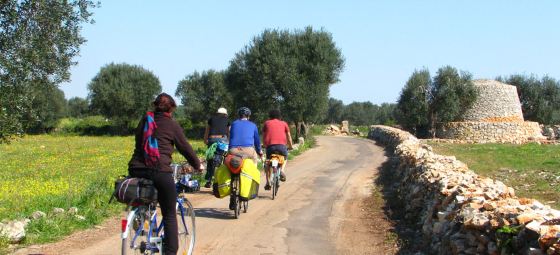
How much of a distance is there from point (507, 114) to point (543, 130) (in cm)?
1177

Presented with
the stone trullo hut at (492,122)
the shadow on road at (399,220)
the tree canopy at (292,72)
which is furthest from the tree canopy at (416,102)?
the shadow on road at (399,220)

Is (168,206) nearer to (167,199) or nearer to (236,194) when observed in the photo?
(167,199)

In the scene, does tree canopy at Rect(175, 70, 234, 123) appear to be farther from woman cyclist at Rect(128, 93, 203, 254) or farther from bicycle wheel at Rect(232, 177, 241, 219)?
woman cyclist at Rect(128, 93, 203, 254)

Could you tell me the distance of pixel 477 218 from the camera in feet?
20.0

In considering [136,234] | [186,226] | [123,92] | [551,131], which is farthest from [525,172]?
[123,92]

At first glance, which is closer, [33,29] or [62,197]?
[62,197]

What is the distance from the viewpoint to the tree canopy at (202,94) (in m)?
60.9

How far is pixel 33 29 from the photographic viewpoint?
1348 cm

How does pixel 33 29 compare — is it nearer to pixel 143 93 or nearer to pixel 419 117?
pixel 419 117

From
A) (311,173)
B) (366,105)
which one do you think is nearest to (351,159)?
(311,173)

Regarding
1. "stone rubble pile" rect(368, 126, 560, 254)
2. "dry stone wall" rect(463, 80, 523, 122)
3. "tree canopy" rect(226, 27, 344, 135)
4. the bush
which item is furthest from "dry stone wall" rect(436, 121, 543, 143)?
"stone rubble pile" rect(368, 126, 560, 254)

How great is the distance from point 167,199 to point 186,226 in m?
0.91

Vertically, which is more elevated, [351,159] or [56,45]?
[56,45]

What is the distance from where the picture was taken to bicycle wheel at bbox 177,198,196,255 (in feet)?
20.5
